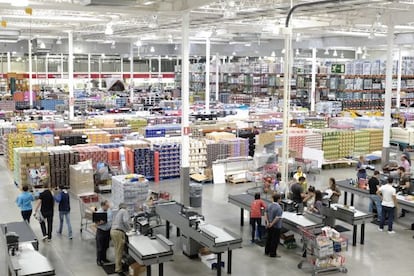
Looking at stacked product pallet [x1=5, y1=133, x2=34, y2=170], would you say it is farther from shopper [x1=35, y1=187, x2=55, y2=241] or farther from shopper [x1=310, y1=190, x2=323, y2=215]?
shopper [x1=310, y1=190, x2=323, y2=215]

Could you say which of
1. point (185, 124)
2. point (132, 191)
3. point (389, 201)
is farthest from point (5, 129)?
point (389, 201)

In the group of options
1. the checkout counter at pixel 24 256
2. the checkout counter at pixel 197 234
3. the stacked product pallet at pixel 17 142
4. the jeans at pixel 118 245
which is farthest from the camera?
the stacked product pallet at pixel 17 142

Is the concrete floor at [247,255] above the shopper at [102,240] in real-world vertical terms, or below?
below

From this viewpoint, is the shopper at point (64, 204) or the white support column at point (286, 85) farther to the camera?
the shopper at point (64, 204)

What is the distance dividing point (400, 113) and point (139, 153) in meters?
18.1

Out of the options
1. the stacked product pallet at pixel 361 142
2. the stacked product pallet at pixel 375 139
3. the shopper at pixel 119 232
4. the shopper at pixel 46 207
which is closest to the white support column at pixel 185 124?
the shopper at pixel 46 207

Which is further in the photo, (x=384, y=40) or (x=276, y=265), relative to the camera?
(x=384, y=40)

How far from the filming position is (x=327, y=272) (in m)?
10.4

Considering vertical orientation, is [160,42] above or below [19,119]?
above

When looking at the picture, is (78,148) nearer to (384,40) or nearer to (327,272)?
(327,272)

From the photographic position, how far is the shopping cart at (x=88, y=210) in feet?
40.2

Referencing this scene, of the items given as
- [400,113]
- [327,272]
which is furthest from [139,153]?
[400,113]

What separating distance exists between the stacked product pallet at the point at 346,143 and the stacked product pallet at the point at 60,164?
11289 millimetres

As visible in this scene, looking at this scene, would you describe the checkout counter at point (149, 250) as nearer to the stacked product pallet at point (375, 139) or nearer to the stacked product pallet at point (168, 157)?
the stacked product pallet at point (168, 157)
